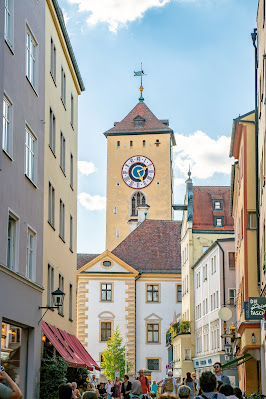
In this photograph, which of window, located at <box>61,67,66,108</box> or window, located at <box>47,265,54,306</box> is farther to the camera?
window, located at <box>61,67,66,108</box>

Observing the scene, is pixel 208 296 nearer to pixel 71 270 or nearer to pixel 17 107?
pixel 71 270

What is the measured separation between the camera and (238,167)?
35562 mm

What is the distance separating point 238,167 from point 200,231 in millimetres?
29846

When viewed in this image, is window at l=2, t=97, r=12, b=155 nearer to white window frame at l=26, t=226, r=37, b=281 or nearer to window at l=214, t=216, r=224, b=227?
white window frame at l=26, t=226, r=37, b=281

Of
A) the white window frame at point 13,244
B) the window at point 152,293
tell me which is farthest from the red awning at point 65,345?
the window at point 152,293

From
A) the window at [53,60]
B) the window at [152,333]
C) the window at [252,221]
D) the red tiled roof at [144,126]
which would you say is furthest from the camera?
the red tiled roof at [144,126]

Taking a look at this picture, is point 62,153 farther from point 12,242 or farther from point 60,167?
point 12,242

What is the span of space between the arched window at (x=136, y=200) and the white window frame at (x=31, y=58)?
253ft

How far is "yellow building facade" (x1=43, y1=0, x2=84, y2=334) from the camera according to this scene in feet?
86.7

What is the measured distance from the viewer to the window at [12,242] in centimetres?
1972

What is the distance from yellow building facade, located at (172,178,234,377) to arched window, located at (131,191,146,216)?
32.3 m

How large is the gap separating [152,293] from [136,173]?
100ft

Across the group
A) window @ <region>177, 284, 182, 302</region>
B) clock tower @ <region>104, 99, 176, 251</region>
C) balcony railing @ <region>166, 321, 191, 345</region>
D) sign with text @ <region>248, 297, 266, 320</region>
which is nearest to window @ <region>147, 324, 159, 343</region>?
balcony railing @ <region>166, 321, 191, 345</region>

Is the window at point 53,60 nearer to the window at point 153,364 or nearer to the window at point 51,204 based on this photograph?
the window at point 51,204
